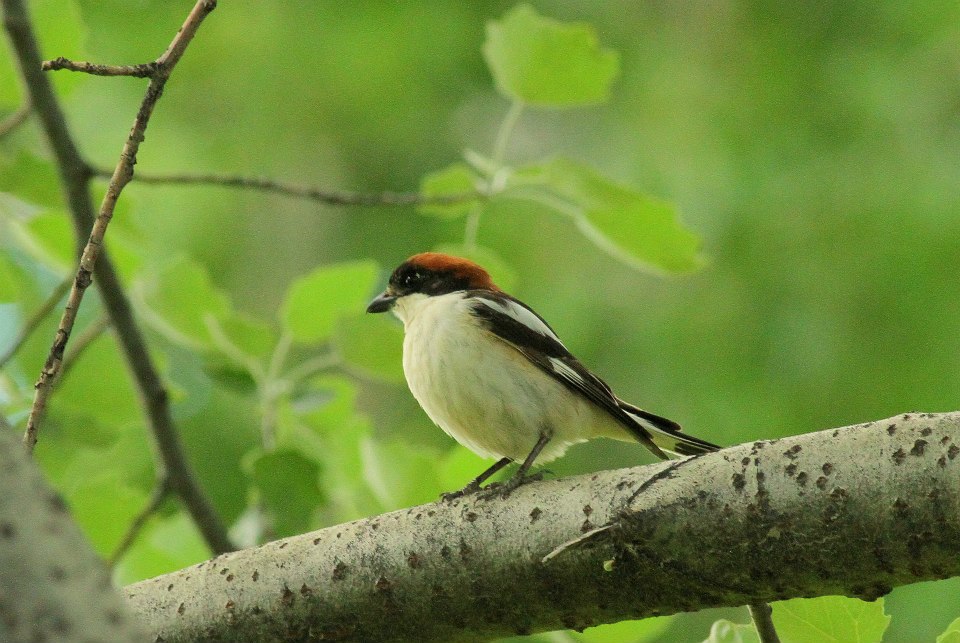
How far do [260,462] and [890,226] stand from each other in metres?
5.27

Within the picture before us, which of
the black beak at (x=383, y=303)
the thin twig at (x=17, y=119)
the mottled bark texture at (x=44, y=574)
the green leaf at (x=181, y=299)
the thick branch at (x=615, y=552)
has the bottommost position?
the mottled bark texture at (x=44, y=574)

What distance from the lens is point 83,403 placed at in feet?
12.4

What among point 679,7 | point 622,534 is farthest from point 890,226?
point 622,534

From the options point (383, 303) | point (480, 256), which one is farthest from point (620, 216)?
point (383, 303)

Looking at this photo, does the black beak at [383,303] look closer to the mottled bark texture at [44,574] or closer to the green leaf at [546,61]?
the green leaf at [546,61]

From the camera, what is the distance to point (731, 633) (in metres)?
2.40

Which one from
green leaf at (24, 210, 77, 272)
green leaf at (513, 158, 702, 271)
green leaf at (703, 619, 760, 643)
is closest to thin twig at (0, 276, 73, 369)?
green leaf at (24, 210, 77, 272)

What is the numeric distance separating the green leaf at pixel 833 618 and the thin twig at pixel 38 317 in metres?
2.44

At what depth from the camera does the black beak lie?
462 cm

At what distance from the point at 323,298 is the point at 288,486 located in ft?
2.01

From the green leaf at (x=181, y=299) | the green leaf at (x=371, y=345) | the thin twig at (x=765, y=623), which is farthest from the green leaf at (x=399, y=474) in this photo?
the thin twig at (x=765, y=623)

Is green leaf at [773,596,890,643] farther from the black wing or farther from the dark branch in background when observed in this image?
the dark branch in background

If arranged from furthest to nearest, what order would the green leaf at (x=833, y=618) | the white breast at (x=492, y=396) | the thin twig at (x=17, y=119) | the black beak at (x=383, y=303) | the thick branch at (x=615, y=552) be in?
the black beak at (x=383, y=303) < the white breast at (x=492, y=396) < the thin twig at (x=17, y=119) < the green leaf at (x=833, y=618) < the thick branch at (x=615, y=552)

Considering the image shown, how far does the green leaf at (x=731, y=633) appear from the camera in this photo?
2377 mm
